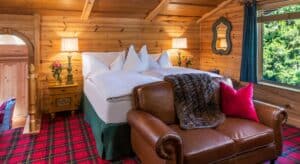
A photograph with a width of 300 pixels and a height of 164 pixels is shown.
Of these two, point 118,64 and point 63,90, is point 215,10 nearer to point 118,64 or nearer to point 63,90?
point 118,64

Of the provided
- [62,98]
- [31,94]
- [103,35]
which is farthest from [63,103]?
[103,35]

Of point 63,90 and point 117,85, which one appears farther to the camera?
point 63,90

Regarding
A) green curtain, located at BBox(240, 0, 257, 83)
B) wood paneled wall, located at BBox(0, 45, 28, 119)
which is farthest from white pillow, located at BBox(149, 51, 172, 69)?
wood paneled wall, located at BBox(0, 45, 28, 119)

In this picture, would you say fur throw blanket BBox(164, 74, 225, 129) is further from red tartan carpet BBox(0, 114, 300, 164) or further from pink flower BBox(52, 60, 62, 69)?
pink flower BBox(52, 60, 62, 69)

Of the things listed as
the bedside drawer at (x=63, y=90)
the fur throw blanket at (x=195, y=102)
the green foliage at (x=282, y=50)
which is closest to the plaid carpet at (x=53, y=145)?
the bedside drawer at (x=63, y=90)

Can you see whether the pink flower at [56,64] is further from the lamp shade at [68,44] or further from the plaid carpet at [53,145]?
the plaid carpet at [53,145]

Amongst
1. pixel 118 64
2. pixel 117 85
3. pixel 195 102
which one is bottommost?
pixel 195 102

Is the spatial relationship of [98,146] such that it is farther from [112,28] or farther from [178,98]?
[112,28]

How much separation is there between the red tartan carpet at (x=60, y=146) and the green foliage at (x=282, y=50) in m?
0.86

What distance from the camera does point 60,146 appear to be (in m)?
2.84

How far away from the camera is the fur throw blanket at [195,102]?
2.28 meters

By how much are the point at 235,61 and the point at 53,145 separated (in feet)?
11.7

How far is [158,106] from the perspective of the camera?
2.31 meters

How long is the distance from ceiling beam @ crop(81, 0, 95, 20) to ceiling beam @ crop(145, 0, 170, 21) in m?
1.21
